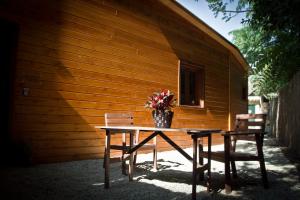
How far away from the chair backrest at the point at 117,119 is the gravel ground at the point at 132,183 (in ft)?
2.72

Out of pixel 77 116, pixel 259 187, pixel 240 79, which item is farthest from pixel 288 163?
pixel 240 79

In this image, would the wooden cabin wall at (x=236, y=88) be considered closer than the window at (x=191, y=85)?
No

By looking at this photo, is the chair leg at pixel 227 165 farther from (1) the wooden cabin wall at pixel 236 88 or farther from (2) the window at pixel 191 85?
(1) the wooden cabin wall at pixel 236 88

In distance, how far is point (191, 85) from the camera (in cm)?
939

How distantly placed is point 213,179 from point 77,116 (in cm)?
296

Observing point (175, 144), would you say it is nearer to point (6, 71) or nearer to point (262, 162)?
point (262, 162)

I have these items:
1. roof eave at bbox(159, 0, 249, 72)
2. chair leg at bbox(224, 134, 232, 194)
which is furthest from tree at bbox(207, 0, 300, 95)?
chair leg at bbox(224, 134, 232, 194)

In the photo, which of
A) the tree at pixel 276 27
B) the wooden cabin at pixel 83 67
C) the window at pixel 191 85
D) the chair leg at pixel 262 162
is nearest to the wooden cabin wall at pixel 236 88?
the tree at pixel 276 27

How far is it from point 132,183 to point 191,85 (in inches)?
236

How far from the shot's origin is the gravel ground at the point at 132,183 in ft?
10.5

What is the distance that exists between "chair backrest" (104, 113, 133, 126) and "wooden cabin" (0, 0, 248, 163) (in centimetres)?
154

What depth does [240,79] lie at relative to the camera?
538 inches

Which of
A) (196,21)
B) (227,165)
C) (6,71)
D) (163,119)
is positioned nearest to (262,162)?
(227,165)

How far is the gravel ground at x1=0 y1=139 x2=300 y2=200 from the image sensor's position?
3.22 metres
